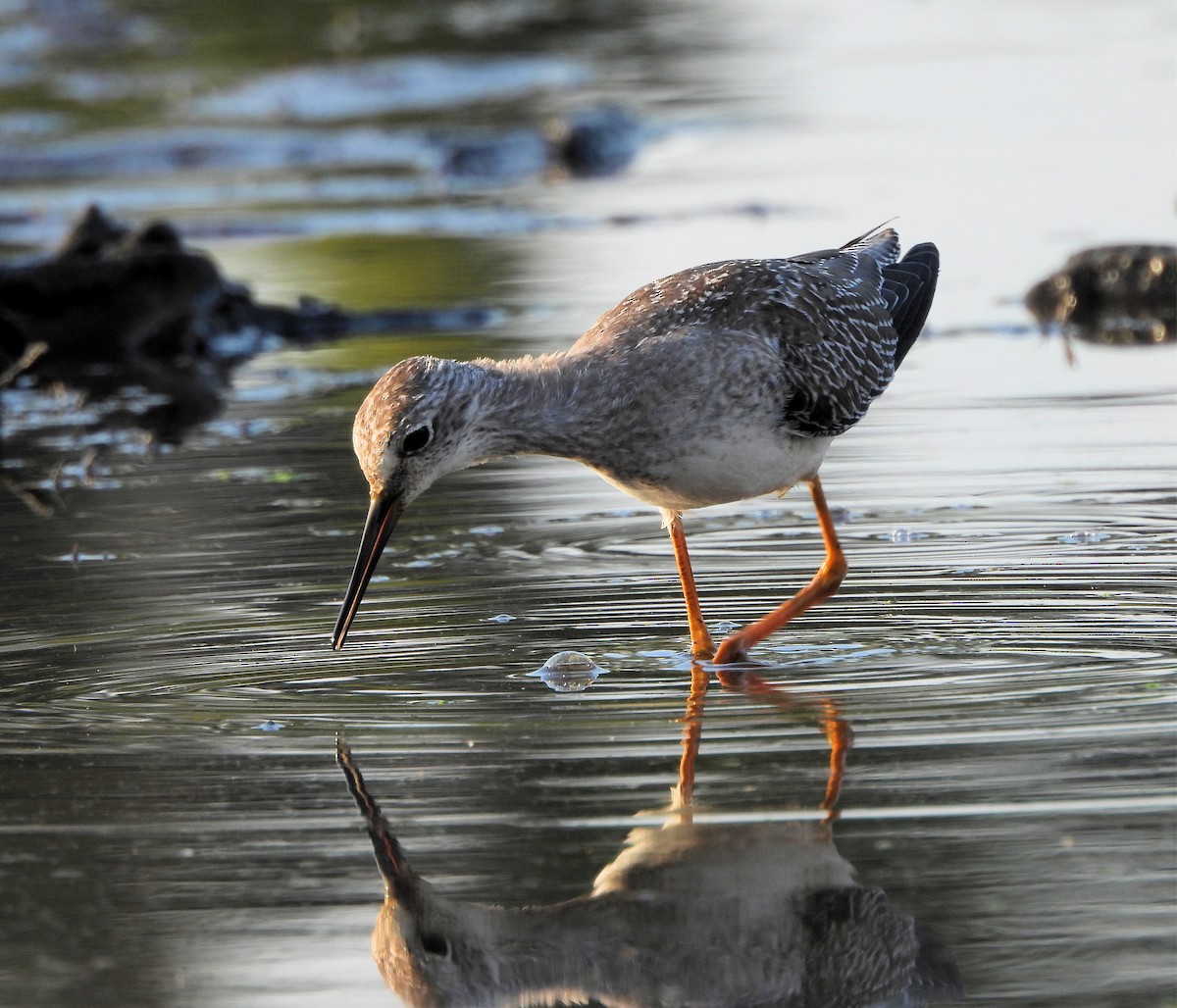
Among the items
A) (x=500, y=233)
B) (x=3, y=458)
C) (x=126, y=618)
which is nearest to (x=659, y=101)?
(x=500, y=233)

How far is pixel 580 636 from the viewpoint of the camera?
7.50 metres

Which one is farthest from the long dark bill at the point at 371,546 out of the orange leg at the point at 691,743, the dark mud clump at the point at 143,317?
the dark mud clump at the point at 143,317

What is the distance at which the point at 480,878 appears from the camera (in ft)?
17.1

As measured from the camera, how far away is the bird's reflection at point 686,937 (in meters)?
4.58

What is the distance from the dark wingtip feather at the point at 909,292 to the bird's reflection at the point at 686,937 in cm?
413

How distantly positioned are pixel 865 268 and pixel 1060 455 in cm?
146

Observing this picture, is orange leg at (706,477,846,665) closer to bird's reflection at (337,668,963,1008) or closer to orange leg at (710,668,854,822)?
orange leg at (710,668,854,822)

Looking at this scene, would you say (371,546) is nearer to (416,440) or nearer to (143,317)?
(416,440)

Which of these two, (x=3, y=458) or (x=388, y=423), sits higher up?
(x=388, y=423)

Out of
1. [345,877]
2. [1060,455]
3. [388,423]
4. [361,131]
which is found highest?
[388,423]

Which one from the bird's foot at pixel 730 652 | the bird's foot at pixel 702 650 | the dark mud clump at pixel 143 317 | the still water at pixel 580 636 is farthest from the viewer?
the dark mud clump at pixel 143 317

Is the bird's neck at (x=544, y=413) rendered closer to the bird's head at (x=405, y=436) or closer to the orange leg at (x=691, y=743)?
the bird's head at (x=405, y=436)

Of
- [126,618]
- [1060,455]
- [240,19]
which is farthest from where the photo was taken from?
[240,19]

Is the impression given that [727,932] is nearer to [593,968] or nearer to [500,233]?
[593,968]
